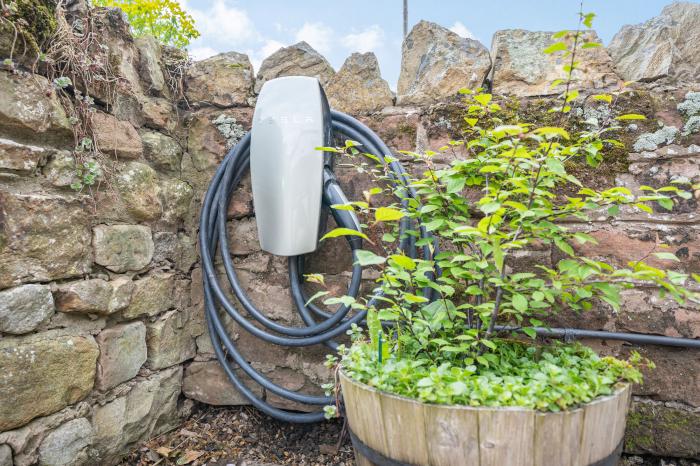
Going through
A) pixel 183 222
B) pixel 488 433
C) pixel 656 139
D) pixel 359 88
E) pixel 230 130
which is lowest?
pixel 488 433

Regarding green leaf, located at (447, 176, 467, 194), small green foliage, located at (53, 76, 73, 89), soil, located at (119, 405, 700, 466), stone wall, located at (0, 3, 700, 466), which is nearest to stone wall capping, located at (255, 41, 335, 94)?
stone wall, located at (0, 3, 700, 466)

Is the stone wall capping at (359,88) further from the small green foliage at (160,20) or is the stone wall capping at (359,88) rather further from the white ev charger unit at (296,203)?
the small green foliage at (160,20)

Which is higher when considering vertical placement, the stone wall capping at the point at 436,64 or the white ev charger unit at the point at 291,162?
the stone wall capping at the point at 436,64

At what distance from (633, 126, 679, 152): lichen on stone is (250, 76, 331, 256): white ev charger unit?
3.20 feet

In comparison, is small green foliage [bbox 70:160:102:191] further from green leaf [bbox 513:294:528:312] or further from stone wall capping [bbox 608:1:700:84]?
stone wall capping [bbox 608:1:700:84]

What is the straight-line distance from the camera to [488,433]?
78cm

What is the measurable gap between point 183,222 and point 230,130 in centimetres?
39

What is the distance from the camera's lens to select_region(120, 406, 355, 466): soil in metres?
1.52

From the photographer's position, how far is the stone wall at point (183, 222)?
1183mm

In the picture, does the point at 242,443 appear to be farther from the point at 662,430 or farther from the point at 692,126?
the point at 692,126

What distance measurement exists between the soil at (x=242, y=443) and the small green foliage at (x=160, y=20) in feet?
8.20

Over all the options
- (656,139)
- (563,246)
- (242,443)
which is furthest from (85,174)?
(656,139)

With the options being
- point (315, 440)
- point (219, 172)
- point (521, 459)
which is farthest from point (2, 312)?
point (521, 459)

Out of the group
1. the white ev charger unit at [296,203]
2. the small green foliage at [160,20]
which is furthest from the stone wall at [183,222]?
the small green foliage at [160,20]
